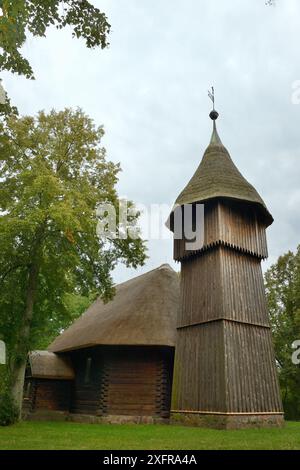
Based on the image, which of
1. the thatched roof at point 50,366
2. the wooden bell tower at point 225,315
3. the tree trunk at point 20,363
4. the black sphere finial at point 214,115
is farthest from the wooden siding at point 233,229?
the thatched roof at point 50,366

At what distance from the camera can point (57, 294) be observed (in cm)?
2217

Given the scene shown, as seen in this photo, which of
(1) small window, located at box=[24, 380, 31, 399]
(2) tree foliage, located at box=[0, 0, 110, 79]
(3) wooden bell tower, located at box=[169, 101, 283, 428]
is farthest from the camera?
(1) small window, located at box=[24, 380, 31, 399]

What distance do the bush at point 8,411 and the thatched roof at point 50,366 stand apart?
24.8ft

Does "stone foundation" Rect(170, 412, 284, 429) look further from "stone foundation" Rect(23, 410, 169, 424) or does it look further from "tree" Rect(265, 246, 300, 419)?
"tree" Rect(265, 246, 300, 419)

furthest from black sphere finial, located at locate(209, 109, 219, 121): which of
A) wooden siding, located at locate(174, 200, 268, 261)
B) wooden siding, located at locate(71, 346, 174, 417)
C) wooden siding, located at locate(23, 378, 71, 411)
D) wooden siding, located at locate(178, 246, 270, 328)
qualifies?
wooden siding, located at locate(23, 378, 71, 411)

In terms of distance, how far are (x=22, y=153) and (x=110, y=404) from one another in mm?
12441

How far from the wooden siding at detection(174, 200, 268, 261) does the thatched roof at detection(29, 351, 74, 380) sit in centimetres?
1034

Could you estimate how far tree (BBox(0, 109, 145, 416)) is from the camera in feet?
55.4

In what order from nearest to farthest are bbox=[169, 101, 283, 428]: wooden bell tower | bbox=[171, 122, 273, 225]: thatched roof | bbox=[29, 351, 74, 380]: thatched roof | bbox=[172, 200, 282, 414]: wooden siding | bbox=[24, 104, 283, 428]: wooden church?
bbox=[169, 101, 283, 428]: wooden bell tower, bbox=[172, 200, 282, 414]: wooden siding, bbox=[24, 104, 283, 428]: wooden church, bbox=[171, 122, 273, 225]: thatched roof, bbox=[29, 351, 74, 380]: thatched roof

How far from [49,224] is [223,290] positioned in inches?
310

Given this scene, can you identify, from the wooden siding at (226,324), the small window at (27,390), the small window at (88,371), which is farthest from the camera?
the small window at (27,390)

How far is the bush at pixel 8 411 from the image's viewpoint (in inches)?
653

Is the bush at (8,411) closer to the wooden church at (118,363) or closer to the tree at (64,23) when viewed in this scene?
the wooden church at (118,363)

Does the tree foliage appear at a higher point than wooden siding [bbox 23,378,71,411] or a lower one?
higher
